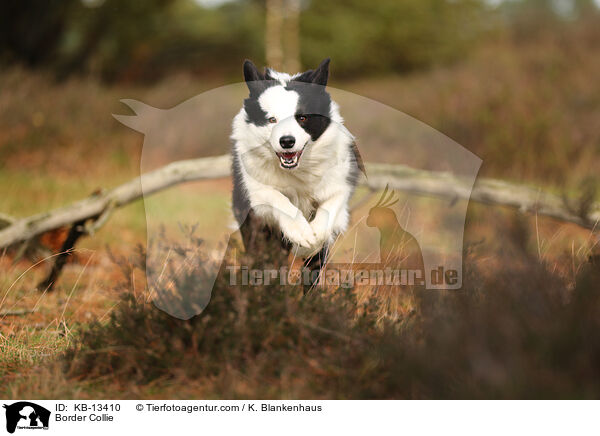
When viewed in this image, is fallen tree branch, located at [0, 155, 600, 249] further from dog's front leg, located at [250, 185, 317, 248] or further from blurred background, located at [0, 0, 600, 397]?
dog's front leg, located at [250, 185, 317, 248]

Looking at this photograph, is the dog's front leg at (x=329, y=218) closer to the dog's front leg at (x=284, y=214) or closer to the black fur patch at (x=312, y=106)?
the dog's front leg at (x=284, y=214)

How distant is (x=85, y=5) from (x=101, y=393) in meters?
14.2

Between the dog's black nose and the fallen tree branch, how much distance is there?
190 centimetres

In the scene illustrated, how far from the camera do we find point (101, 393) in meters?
Result: 2.63

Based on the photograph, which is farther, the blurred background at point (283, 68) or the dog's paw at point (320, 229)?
the blurred background at point (283, 68)

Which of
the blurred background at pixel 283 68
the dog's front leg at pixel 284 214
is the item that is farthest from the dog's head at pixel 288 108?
the blurred background at pixel 283 68

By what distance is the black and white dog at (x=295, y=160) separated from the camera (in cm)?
281

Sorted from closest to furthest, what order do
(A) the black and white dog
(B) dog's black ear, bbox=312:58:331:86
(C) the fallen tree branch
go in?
(A) the black and white dog, (B) dog's black ear, bbox=312:58:331:86, (C) the fallen tree branch

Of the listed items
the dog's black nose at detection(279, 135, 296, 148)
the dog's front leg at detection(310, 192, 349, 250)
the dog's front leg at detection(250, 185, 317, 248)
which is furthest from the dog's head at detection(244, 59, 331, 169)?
the dog's front leg at detection(310, 192, 349, 250)

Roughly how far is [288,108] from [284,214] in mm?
540

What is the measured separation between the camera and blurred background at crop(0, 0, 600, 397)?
11.6 feet
